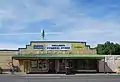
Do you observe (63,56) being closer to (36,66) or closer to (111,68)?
(36,66)

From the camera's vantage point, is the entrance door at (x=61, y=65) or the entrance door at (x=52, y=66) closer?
the entrance door at (x=61, y=65)

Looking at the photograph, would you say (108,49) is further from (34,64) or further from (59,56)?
(59,56)

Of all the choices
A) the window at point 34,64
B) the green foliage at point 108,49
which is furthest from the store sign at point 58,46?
the green foliage at point 108,49

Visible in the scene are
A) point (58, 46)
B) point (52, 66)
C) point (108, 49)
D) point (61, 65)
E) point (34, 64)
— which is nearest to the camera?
point (61, 65)

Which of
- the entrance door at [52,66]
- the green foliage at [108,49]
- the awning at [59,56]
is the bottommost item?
the entrance door at [52,66]

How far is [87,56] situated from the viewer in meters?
49.9

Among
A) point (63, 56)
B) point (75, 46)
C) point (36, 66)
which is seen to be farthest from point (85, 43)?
point (36, 66)

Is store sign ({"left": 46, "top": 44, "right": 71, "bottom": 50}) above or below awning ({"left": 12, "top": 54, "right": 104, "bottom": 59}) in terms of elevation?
above

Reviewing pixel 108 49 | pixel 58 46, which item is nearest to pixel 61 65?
pixel 58 46

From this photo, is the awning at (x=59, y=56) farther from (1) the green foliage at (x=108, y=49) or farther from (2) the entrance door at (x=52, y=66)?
(1) the green foliage at (x=108, y=49)

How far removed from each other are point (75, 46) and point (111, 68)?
7012 millimetres

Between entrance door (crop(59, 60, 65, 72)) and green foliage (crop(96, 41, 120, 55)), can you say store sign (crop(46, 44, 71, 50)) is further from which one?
green foliage (crop(96, 41, 120, 55))

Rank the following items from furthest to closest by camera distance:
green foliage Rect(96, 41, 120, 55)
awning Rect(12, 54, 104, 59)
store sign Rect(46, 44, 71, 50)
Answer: green foliage Rect(96, 41, 120, 55)
store sign Rect(46, 44, 71, 50)
awning Rect(12, 54, 104, 59)

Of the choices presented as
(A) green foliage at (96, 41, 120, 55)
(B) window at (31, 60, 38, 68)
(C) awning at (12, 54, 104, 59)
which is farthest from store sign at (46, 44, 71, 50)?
(A) green foliage at (96, 41, 120, 55)
